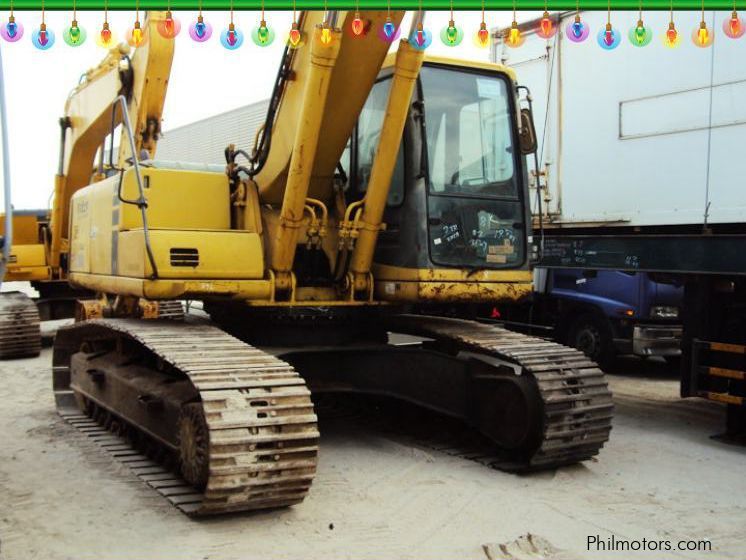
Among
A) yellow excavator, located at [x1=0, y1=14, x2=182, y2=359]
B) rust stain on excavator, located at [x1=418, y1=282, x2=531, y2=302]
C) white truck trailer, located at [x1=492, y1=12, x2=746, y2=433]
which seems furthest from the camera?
yellow excavator, located at [x1=0, y1=14, x2=182, y2=359]

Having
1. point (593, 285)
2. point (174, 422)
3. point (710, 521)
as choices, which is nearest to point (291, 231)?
point (174, 422)

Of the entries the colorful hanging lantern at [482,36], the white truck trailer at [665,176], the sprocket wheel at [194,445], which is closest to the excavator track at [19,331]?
the white truck trailer at [665,176]

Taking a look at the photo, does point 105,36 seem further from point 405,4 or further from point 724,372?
point 724,372

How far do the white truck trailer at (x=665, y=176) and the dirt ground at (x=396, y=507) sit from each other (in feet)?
3.20

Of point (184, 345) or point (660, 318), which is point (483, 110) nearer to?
point (184, 345)

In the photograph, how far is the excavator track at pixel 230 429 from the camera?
4.38 m

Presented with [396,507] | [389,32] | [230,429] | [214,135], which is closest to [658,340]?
[396,507]

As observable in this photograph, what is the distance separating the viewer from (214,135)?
2436 cm

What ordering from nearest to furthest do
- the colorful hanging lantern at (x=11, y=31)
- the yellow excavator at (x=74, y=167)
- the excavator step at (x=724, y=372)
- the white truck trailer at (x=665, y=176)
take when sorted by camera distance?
the colorful hanging lantern at (x=11, y=31) → the excavator step at (x=724, y=372) → the white truck trailer at (x=665, y=176) → the yellow excavator at (x=74, y=167)

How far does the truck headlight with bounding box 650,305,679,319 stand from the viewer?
9.82m

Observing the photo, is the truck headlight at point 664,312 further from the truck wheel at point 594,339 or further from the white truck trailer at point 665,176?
the white truck trailer at point 665,176

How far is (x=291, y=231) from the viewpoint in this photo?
577 cm

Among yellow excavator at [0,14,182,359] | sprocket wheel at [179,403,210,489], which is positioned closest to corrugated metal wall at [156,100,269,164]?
yellow excavator at [0,14,182,359]

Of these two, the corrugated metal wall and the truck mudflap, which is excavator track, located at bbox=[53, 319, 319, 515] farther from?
the corrugated metal wall
